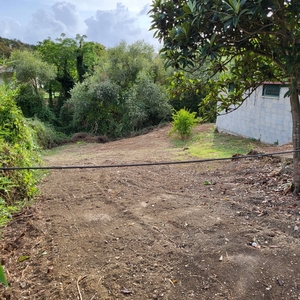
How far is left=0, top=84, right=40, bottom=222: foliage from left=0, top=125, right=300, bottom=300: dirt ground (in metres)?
0.24

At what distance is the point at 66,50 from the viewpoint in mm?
18891

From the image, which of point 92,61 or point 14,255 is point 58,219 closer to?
point 14,255

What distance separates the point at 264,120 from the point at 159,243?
7752 mm

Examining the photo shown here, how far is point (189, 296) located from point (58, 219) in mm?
1847

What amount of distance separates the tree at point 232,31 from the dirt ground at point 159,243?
92 cm

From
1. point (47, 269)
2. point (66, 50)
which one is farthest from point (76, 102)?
point (47, 269)

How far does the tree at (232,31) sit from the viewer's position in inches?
93.1

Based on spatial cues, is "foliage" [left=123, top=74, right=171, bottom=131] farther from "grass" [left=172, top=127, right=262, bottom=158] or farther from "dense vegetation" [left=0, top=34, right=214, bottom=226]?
"grass" [left=172, top=127, right=262, bottom=158]

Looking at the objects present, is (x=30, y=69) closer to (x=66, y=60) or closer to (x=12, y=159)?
(x=66, y=60)

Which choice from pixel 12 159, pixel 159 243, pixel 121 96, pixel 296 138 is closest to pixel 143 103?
pixel 121 96

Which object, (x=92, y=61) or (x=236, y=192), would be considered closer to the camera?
(x=236, y=192)

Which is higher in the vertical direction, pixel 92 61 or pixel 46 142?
pixel 92 61

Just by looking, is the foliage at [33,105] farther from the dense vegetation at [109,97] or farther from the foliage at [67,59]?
the foliage at [67,59]

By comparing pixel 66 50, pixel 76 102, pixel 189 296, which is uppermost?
pixel 66 50
